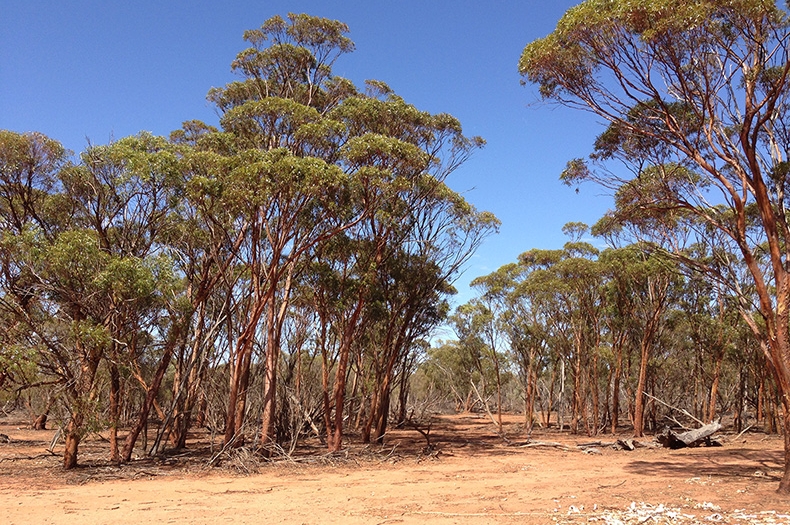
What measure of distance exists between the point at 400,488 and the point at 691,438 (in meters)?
13.3

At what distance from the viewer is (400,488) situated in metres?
11.5

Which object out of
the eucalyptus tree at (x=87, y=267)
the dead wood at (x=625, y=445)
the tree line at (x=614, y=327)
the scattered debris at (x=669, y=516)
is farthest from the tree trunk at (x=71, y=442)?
the dead wood at (x=625, y=445)

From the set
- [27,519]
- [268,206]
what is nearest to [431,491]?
[27,519]

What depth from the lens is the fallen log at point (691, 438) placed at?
19.3 m

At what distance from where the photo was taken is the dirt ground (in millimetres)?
8273

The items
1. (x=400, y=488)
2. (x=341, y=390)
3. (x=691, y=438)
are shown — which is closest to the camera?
(x=400, y=488)

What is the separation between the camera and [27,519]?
8.26 metres

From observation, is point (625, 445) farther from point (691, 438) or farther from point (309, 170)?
point (309, 170)

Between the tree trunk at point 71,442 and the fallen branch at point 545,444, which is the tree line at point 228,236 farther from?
the fallen branch at point 545,444

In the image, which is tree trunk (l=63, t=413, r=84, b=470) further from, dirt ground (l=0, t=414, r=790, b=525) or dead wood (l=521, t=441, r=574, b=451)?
dead wood (l=521, t=441, r=574, b=451)

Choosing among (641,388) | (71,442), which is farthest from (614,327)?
(71,442)

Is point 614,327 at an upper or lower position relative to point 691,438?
upper

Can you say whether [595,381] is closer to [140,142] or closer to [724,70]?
[724,70]

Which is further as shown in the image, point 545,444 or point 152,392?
point 545,444
